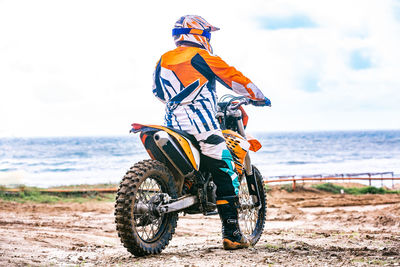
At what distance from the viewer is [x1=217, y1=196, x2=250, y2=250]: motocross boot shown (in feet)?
14.7

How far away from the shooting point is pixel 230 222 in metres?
4.53

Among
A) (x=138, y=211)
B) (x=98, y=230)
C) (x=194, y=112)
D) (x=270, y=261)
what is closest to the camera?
(x=270, y=261)

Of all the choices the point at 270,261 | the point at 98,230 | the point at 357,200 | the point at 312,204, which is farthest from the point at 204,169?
the point at 357,200

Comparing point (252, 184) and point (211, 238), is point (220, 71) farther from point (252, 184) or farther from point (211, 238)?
point (211, 238)

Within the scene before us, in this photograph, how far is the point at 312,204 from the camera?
11.8 m

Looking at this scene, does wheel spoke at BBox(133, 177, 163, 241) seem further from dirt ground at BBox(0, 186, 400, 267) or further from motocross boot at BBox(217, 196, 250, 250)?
motocross boot at BBox(217, 196, 250, 250)

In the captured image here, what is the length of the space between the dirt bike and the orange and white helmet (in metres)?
0.85

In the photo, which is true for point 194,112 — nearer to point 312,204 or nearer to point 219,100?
point 219,100

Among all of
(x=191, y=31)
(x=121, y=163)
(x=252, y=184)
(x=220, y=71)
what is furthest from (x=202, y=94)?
(x=121, y=163)

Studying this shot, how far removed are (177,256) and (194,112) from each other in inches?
53.2

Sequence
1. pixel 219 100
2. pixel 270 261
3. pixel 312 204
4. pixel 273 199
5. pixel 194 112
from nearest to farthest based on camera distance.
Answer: pixel 270 261
pixel 194 112
pixel 219 100
pixel 312 204
pixel 273 199

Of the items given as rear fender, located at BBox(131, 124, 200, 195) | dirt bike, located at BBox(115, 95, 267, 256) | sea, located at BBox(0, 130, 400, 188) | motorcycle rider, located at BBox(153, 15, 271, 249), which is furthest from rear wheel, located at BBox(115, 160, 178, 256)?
sea, located at BBox(0, 130, 400, 188)

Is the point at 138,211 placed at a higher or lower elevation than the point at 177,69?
Answer: lower

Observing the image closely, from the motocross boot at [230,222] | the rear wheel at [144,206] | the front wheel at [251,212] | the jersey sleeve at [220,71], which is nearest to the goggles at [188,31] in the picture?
the jersey sleeve at [220,71]
